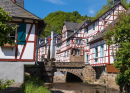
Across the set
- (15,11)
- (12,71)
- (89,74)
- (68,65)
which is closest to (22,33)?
(15,11)

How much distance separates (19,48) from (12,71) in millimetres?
1478

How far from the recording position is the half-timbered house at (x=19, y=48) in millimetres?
10267

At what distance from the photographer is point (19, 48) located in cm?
1064

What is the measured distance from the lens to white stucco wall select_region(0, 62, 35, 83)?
1015 centimetres

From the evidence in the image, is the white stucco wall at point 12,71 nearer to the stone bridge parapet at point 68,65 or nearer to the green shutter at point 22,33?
the green shutter at point 22,33

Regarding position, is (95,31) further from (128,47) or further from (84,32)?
(128,47)

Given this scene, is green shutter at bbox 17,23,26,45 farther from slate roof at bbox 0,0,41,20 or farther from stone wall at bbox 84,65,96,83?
stone wall at bbox 84,65,96,83

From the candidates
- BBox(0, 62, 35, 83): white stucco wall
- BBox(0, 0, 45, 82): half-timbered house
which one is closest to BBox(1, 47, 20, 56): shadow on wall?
BBox(0, 0, 45, 82): half-timbered house

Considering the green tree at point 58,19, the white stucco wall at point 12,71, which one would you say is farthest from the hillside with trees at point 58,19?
the white stucco wall at point 12,71

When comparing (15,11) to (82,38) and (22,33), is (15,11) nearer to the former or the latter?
(22,33)

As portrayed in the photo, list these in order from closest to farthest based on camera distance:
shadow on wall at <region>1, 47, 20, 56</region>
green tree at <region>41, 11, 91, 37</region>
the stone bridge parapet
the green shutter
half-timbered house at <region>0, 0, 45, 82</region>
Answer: half-timbered house at <region>0, 0, 45, 82</region>
shadow on wall at <region>1, 47, 20, 56</region>
the green shutter
the stone bridge parapet
green tree at <region>41, 11, 91, 37</region>

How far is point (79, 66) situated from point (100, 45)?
638cm

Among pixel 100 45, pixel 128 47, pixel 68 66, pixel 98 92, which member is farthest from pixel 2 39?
pixel 68 66

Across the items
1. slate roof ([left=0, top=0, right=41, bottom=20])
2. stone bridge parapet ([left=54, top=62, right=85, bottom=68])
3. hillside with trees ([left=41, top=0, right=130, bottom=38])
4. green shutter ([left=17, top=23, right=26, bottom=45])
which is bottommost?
stone bridge parapet ([left=54, top=62, right=85, bottom=68])
